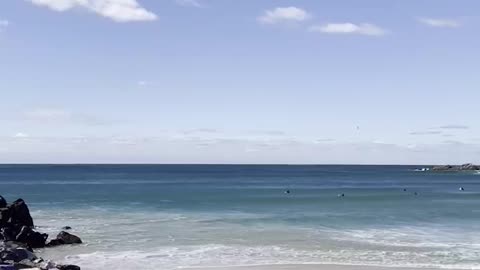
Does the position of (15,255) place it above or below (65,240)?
above

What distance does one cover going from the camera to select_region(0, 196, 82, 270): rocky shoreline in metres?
26.7

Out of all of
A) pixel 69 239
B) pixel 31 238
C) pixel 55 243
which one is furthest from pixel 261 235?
pixel 31 238

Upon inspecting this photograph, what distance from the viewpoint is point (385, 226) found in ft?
156

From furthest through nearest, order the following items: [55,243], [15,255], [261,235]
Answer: [261,235] → [55,243] → [15,255]

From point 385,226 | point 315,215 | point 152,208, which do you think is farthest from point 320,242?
point 152,208

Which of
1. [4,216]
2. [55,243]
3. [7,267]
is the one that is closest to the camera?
[7,267]

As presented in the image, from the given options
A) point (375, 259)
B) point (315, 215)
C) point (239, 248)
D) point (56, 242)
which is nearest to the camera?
point (375, 259)

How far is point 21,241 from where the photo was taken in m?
36.8

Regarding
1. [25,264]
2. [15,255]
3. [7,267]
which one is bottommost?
[25,264]

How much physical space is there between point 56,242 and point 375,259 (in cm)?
1820

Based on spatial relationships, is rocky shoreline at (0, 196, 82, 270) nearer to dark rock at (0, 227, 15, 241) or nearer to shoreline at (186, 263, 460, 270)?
dark rock at (0, 227, 15, 241)

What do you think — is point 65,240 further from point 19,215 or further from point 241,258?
point 241,258

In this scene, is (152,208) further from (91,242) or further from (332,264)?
(332,264)

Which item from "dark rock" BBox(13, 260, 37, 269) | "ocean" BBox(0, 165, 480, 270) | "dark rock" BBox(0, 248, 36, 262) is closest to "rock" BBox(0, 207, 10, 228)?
"ocean" BBox(0, 165, 480, 270)
